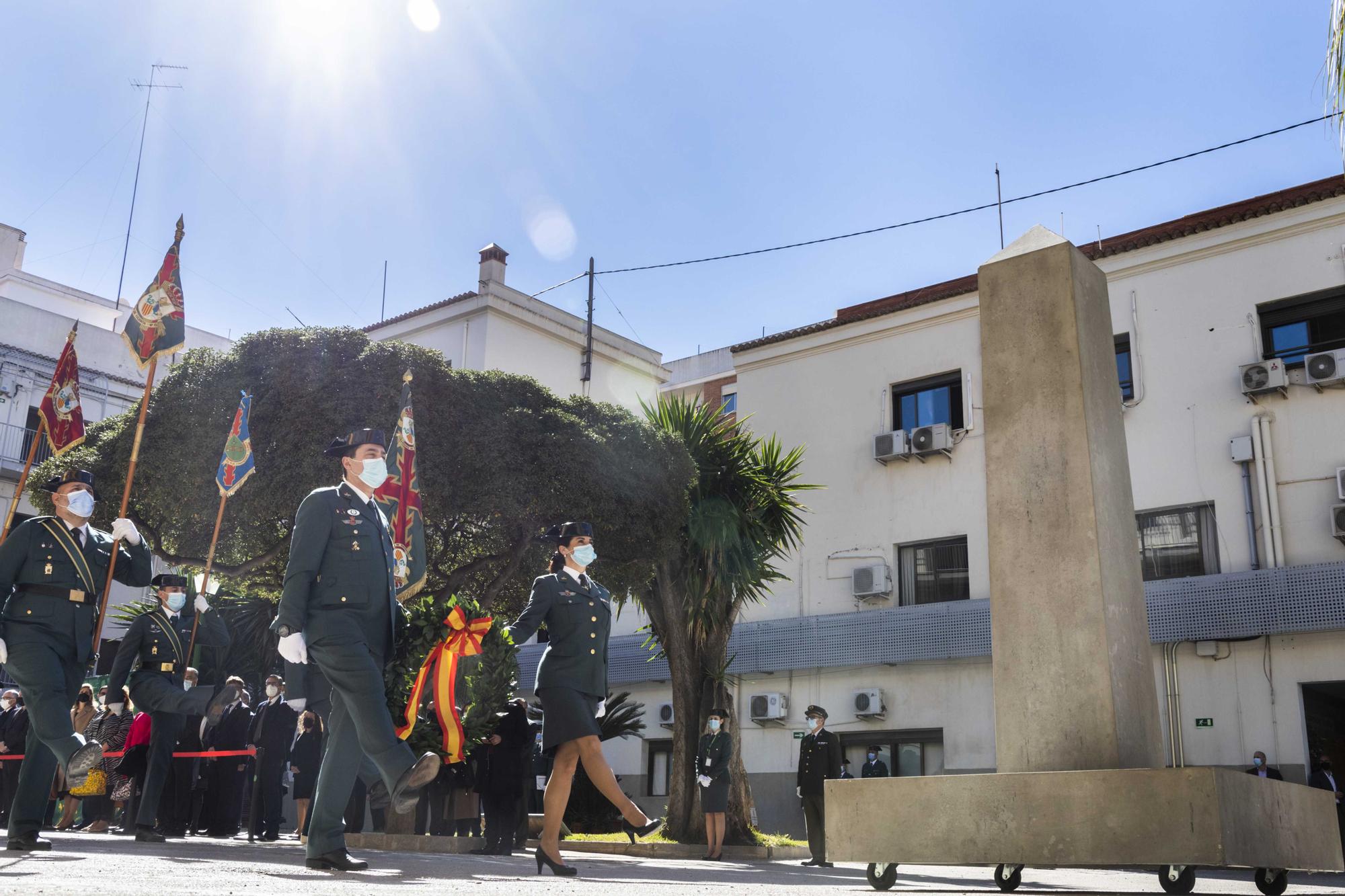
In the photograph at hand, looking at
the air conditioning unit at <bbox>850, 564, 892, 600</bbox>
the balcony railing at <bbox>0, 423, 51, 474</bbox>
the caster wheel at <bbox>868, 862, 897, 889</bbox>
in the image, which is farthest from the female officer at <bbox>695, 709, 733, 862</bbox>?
the balcony railing at <bbox>0, 423, 51, 474</bbox>

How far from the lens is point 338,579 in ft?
19.1

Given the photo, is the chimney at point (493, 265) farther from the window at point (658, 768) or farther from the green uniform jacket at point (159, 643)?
the green uniform jacket at point (159, 643)

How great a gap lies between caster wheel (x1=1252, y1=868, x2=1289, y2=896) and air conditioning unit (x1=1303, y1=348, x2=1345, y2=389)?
14.2 metres

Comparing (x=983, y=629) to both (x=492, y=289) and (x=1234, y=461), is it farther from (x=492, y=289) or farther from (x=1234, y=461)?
(x=492, y=289)

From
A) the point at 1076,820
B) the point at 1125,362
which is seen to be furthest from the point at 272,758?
the point at 1125,362

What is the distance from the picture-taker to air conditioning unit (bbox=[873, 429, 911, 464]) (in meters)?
23.8

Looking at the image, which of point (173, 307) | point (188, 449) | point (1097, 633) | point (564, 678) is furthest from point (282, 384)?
point (1097, 633)

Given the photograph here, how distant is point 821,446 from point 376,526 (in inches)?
785

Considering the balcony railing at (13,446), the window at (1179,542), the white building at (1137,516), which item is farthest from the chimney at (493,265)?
the window at (1179,542)

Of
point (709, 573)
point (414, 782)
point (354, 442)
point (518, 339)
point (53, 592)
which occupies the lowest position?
point (414, 782)

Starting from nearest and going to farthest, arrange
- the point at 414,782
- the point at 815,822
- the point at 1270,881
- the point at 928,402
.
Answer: the point at 414,782 < the point at 1270,881 < the point at 815,822 < the point at 928,402

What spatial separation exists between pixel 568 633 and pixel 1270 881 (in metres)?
3.99

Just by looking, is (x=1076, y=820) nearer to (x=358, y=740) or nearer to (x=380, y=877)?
(x=380, y=877)

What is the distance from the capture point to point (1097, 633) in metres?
6.47
